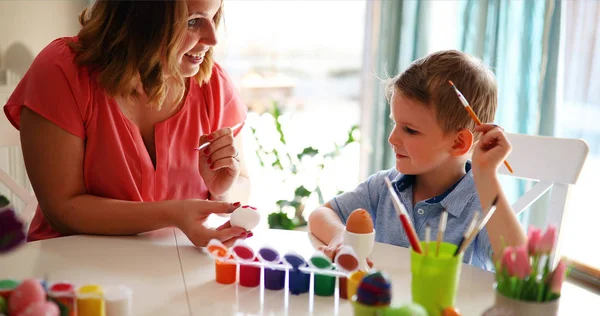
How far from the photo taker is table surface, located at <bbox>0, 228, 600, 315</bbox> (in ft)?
3.07

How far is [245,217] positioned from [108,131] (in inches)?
16.4

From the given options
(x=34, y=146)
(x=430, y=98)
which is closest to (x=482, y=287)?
(x=430, y=98)

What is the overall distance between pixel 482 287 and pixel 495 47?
170 centimetres

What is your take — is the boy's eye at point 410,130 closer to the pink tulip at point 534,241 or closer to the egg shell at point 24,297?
the pink tulip at point 534,241

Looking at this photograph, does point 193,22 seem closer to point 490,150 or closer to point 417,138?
point 417,138

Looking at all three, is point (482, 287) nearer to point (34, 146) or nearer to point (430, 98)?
point (430, 98)

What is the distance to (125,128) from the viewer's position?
4.47 ft

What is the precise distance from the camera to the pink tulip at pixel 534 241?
2.52 feet

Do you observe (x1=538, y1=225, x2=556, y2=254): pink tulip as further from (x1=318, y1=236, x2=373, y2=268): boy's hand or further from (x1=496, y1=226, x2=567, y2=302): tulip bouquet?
(x1=318, y1=236, x2=373, y2=268): boy's hand

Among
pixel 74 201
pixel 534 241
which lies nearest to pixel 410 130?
pixel 534 241

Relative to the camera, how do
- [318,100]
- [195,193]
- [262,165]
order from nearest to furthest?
[195,193] < [262,165] < [318,100]

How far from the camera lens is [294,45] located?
292cm

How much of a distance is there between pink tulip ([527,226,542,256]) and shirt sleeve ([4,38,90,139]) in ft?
3.14

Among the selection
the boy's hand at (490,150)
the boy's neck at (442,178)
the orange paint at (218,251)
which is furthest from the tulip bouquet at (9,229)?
the boy's neck at (442,178)
